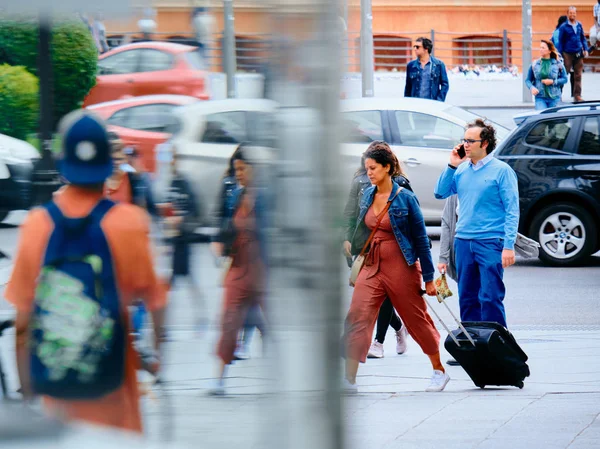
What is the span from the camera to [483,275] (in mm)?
7793

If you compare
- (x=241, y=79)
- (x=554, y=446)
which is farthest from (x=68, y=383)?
(x=554, y=446)

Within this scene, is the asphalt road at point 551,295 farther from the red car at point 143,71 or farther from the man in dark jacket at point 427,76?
the red car at point 143,71

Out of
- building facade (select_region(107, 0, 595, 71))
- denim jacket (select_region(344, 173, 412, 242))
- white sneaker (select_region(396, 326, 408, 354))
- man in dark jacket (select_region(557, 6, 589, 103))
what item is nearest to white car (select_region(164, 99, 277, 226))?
denim jacket (select_region(344, 173, 412, 242))

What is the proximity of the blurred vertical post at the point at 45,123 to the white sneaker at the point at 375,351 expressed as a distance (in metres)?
6.89

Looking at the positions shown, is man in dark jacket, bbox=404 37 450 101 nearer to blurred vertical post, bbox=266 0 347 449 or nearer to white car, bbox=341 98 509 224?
white car, bbox=341 98 509 224

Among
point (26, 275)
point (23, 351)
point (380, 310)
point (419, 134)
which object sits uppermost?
point (419, 134)

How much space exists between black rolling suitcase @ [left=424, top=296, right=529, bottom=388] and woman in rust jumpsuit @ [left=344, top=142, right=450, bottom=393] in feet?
0.59

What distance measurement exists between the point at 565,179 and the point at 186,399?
1106cm

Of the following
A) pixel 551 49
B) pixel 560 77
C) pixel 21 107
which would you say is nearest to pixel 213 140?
pixel 21 107

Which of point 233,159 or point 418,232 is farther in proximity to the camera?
point 418,232

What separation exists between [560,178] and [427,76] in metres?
5.19

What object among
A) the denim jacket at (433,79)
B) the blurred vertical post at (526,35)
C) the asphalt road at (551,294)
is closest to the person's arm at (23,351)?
the asphalt road at (551,294)

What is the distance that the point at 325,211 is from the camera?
5.89 ft

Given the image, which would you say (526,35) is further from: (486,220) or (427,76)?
(486,220)
